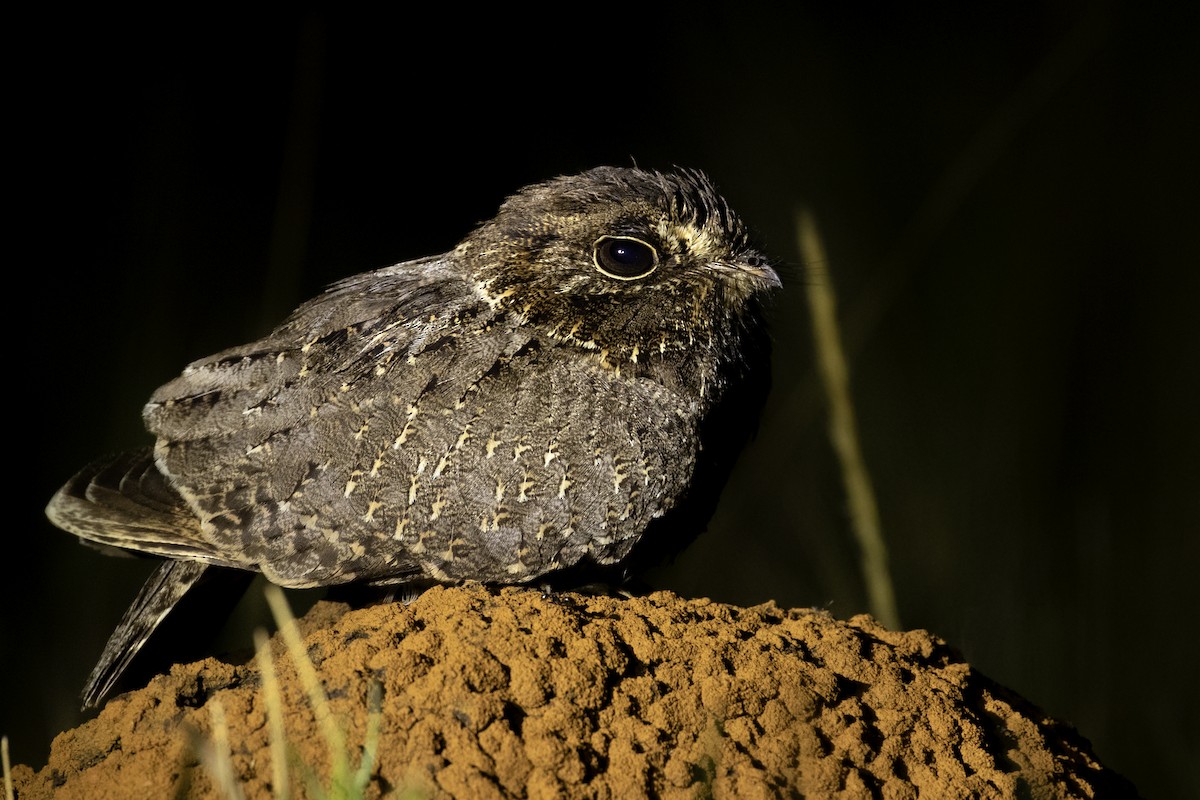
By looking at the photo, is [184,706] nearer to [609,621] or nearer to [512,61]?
[609,621]

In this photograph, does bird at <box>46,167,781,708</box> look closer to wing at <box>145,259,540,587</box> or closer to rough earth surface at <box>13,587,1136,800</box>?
wing at <box>145,259,540,587</box>

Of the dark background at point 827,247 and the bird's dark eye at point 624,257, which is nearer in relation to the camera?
the bird's dark eye at point 624,257

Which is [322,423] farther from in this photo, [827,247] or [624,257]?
[827,247]

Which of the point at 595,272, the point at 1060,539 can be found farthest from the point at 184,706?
the point at 1060,539

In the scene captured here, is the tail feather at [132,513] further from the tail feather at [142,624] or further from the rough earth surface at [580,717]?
the rough earth surface at [580,717]

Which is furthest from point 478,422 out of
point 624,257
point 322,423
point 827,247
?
point 827,247

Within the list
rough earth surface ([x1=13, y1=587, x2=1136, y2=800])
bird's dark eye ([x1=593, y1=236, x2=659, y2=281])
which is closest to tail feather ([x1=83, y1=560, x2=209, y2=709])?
rough earth surface ([x1=13, y1=587, x2=1136, y2=800])

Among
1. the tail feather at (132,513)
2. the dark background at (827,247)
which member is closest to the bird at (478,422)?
the tail feather at (132,513)
